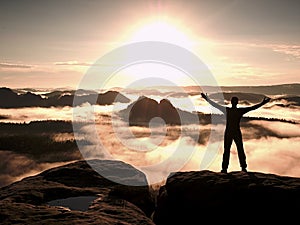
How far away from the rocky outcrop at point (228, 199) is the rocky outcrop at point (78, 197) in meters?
1.71

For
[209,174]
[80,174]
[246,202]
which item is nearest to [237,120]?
[209,174]

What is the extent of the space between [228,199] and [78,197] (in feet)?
21.3

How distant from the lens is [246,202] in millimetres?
12812

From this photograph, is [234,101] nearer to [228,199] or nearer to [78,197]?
[228,199]

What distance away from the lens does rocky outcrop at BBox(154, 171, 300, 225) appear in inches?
481

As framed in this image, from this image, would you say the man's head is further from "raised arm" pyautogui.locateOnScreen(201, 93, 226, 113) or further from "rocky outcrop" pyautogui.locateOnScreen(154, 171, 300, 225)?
"rocky outcrop" pyautogui.locateOnScreen(154, 171, 300, 225)

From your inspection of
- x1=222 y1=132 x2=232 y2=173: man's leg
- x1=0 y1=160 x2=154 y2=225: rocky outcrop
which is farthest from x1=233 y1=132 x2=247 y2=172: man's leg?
x1=0 y1=160 x2=154 y2=225: rocky outcrop

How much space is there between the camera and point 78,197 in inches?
579

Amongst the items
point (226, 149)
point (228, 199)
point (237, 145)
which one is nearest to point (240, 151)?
point (237, 145)

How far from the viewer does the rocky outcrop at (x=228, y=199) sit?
40.1 ft

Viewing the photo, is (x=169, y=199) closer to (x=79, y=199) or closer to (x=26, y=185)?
(x=79, y=199)

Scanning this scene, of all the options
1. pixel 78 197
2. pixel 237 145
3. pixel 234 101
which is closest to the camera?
pixel 78 197

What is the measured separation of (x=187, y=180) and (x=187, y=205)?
122cm

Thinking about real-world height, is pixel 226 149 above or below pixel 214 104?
below
